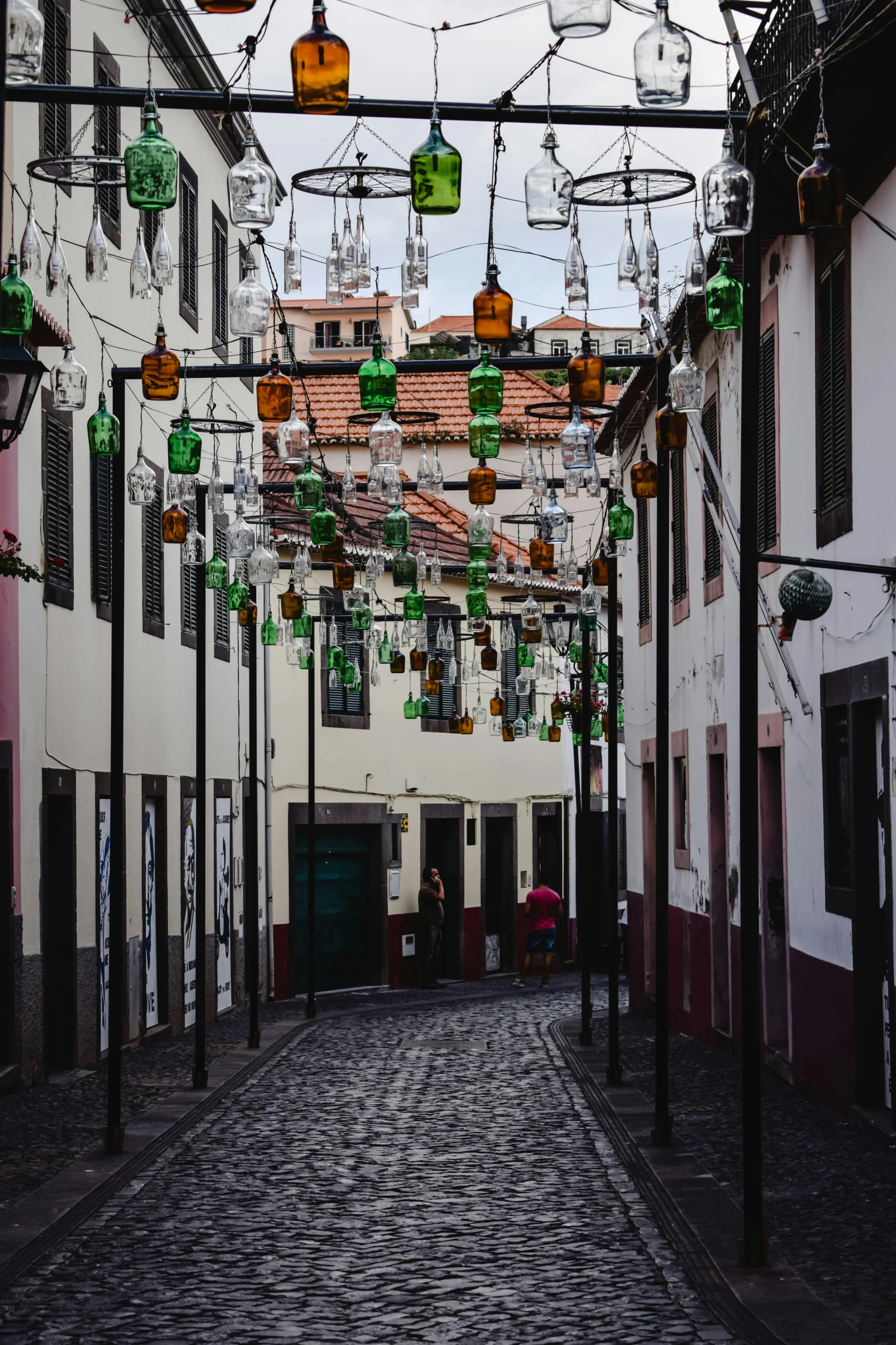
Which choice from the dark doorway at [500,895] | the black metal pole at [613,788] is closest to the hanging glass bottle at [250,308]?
the black metal pole at [613,788]

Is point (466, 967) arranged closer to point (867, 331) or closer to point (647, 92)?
point (867, 331)

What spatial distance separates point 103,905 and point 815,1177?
10.7 metres

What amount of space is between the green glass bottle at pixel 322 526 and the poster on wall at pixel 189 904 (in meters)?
11.2

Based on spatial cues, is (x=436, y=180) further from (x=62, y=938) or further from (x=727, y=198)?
(x=62, y=938)

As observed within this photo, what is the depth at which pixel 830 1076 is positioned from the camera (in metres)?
15.0

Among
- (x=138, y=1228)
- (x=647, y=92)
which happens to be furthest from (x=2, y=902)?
(x=647, y=92)

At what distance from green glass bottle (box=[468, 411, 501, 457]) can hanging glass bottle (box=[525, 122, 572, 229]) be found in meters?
2.55

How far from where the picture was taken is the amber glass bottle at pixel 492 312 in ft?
28.8

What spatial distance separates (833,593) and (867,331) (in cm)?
217

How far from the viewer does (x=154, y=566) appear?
23953 millimetres

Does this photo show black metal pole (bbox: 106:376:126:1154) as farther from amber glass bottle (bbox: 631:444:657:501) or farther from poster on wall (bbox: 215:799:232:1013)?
poster on wall (bbox: 215:799:232:1013)

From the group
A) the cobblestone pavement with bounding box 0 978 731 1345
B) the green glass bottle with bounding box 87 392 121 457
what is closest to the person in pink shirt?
the cobblestone pavement with bounding box 0 978 731 1345

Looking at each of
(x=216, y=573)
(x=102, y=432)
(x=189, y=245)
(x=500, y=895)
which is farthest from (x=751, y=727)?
(x=500, y=895)

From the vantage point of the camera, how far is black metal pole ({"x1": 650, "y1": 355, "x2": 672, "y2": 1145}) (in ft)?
43.1
